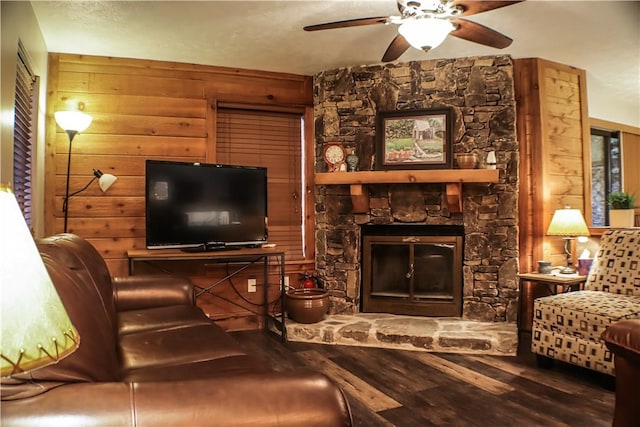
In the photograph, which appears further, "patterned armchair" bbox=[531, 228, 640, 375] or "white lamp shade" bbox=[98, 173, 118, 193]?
"white lamp shade" bbox=[98, 173, 118, 193]

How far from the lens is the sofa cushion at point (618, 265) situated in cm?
308

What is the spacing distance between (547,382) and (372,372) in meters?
1.09

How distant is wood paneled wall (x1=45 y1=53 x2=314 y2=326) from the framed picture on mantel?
4.83ft

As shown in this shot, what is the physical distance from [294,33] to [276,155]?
1286mm

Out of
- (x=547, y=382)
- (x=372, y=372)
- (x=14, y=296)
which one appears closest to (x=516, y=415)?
(x=547, y=382)

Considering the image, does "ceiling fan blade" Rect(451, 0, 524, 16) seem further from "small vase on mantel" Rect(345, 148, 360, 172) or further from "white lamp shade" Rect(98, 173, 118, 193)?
"white lamp shade" Rect(98, 173, 118, 193)

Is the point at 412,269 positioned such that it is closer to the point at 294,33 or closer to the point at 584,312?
the point at 584,312

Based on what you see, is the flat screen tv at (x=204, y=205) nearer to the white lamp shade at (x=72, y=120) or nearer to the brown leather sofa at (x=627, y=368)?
the white lamp shade at (x=72, y=120)

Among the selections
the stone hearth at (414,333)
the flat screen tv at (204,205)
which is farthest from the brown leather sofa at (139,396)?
the stone hearth at (414,333)

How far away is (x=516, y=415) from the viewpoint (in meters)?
2.31

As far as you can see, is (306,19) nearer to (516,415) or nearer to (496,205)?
(496,205)

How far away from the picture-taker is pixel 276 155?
434cm

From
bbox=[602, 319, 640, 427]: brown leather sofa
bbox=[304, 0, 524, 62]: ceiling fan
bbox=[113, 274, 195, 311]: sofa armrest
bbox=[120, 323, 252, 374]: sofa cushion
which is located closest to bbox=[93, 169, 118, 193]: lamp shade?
bbox=[113, 274, 195, 311]: sofa armrest

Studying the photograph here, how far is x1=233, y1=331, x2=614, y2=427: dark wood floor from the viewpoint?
2299 millimetres
